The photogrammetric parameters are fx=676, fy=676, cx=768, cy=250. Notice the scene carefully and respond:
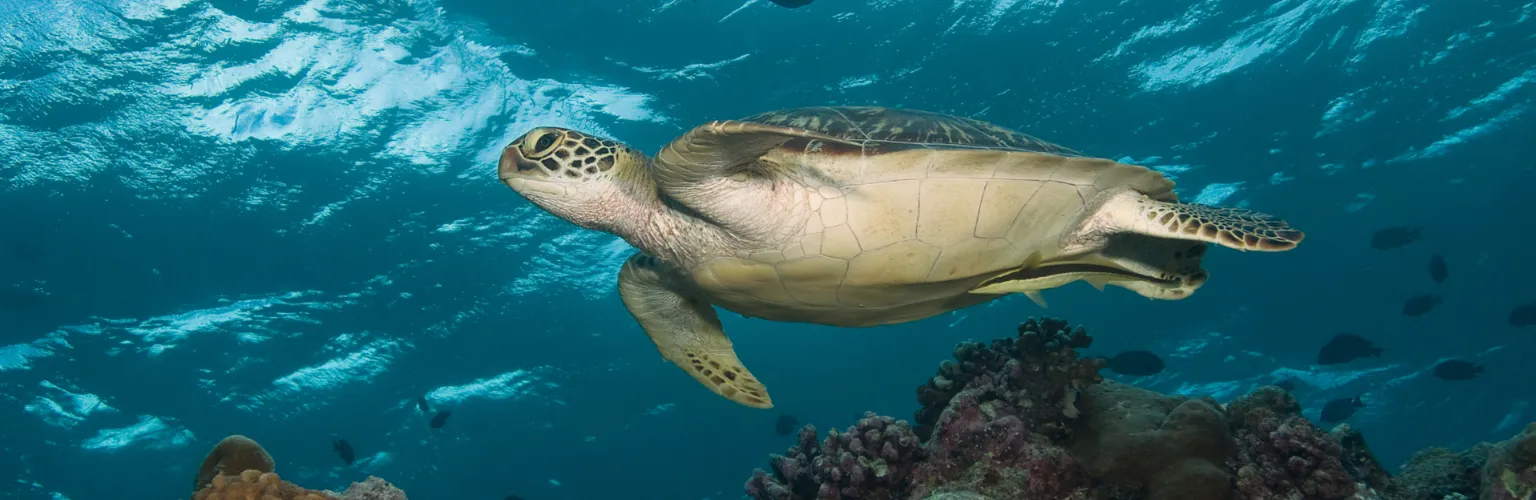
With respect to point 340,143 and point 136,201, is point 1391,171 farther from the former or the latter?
point 136,201

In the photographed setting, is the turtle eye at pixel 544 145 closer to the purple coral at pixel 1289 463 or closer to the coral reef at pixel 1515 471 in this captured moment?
the purple coral at pixel 1289 463

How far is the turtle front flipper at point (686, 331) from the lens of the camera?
4570mm

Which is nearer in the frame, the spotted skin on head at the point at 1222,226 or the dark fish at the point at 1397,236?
the spotted skin on head at the point at 1222,226

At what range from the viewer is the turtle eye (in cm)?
343

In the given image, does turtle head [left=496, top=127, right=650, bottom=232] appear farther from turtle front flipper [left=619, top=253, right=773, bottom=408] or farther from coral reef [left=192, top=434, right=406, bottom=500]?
coral reef [left=192, top=434, right=406, bottom=500]

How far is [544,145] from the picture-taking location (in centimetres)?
346

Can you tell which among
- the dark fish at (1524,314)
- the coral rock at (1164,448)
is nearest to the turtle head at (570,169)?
the coral rock at (1164,448)

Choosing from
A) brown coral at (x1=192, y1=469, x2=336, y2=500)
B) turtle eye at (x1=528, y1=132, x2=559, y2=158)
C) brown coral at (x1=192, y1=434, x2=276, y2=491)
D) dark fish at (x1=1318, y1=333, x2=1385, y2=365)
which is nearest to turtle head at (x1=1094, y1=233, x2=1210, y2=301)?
turtle eye at (x1=528, y1=132, x2=559, y2=158)

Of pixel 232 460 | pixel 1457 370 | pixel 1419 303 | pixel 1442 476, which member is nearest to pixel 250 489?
pixel 232 460

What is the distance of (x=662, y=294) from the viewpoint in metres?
4.70

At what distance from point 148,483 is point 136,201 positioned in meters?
17.7

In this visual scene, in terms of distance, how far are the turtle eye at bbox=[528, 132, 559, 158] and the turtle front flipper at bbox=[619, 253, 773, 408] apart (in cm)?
117

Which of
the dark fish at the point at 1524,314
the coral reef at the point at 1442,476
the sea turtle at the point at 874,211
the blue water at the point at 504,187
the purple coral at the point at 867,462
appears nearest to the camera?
the sea turtle at the point at 874,211

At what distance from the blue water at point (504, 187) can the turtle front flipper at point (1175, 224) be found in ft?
22.5
